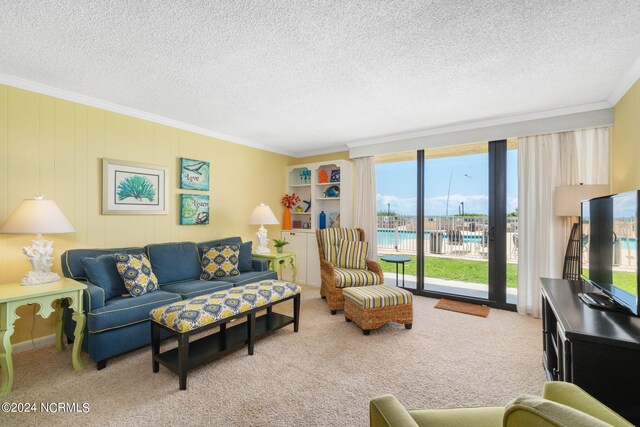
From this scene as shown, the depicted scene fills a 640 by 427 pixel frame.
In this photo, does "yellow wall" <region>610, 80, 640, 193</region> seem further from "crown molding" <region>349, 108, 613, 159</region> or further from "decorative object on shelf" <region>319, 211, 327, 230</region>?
"decorative object on shelf" <region>319, 211, 327, 230</region>

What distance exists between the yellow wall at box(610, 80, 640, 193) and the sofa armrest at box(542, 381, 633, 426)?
8.23ft

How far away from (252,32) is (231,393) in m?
2.54

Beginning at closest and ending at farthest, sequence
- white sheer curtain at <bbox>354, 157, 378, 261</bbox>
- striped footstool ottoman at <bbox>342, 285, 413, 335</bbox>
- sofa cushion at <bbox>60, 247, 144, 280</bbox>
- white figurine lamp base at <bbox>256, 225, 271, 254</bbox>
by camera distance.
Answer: sofa cushion at <bbox>60, 247, 144, 280</bbox> → striped footstool ottoman at <bbox>342, 285, 413, 335</bbox> → white figurine lamp base at <bbox>256, 225, 271, 254</bbox> → white sheer curtain at <bbox>354, 157, 378, 261</bbox>

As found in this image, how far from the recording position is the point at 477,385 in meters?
2.07

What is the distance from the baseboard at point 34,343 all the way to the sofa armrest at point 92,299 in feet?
2.98

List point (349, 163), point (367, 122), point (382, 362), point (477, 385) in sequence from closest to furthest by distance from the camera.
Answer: point (477, 385)
point (382, 362)
point (367, 122)
point (349, 163)

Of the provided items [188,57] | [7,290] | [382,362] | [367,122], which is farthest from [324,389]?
[367,122]

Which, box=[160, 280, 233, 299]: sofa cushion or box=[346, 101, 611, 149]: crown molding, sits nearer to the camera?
box=[160, 280, 233, 299]: sofa cushion

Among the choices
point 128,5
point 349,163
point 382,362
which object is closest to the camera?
point 128,5

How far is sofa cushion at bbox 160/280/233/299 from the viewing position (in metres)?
2.93

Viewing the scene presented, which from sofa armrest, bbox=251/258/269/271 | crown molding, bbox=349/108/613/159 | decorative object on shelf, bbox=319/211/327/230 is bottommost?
sofa armrest, bbox=251/258/269/271

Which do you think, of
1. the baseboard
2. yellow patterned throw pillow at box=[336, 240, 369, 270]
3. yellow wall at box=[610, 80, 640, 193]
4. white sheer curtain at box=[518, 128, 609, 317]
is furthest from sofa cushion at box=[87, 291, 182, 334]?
yellow wall at box=[610, 80, 640, 193]

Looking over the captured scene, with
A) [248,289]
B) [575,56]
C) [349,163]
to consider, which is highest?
[575,56]

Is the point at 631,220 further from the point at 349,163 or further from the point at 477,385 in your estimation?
the point at 349,163
